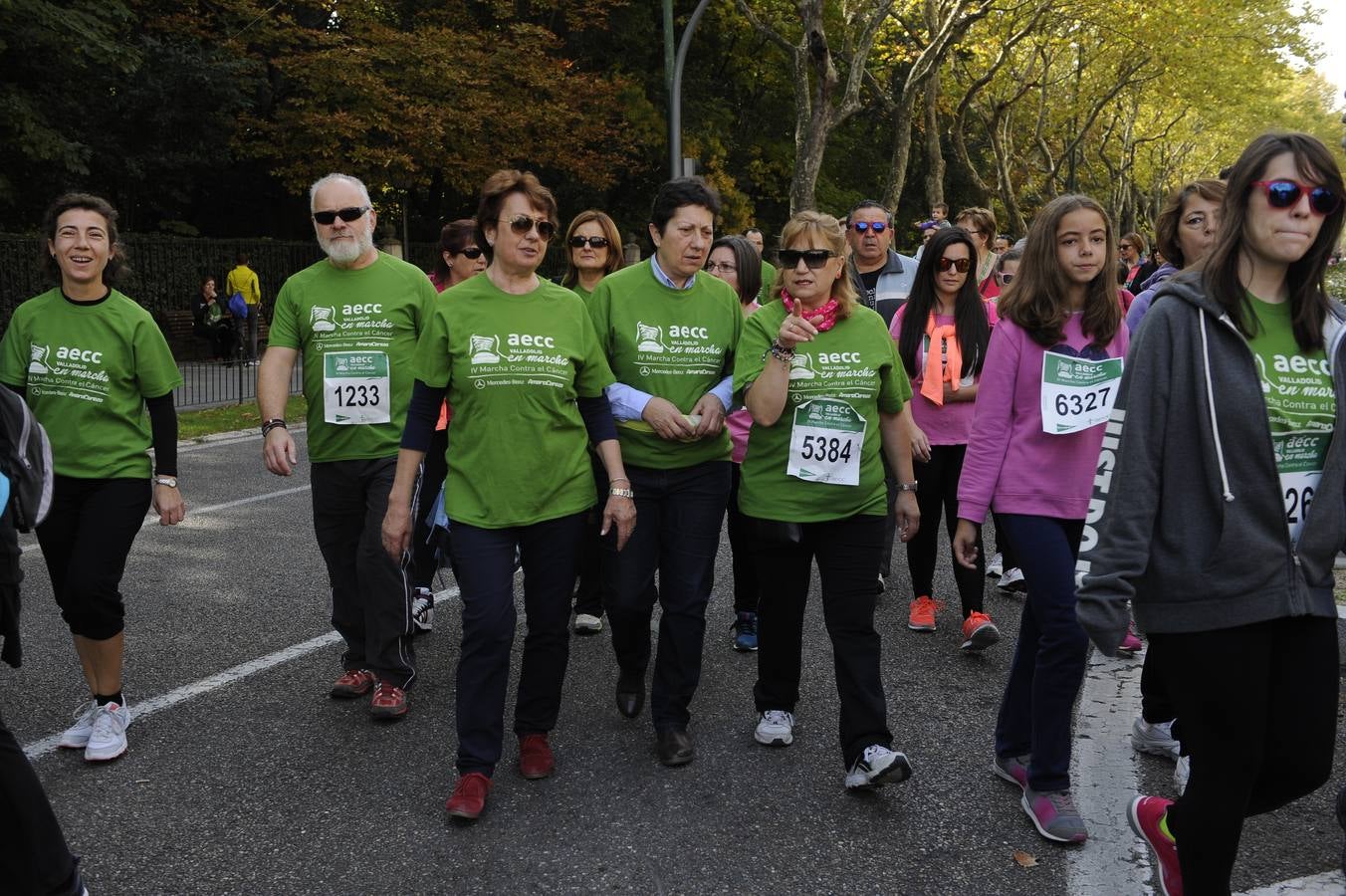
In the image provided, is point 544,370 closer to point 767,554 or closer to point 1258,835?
point 767,554

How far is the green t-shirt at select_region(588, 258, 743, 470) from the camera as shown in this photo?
456cm

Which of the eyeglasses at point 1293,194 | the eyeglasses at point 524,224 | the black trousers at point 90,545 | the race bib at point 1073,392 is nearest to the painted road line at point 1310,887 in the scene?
the race bib at point 1073,392

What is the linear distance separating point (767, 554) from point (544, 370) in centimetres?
98

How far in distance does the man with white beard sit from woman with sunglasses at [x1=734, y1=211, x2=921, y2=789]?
4.75 feet

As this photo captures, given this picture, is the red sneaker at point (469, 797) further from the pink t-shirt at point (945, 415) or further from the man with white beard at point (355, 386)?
the pink t-shirt at point (945, 415)

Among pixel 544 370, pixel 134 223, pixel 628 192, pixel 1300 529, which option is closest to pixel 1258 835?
pixel 1300 529

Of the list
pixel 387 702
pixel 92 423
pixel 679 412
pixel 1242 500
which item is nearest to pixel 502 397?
pixel 679 412

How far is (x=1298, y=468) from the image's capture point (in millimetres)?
2900

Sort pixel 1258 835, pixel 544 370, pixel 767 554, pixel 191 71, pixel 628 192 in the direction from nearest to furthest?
pixel 1258 835
pixel 544 370
pixel 767 554
pixel 191 71
pixel 628 192

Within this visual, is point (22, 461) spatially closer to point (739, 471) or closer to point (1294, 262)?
point (739, 471)

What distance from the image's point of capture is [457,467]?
418cm

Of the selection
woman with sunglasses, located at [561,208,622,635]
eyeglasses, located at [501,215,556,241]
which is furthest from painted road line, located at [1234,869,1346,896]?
woman with sunglasses, located at [561,208,622,635]

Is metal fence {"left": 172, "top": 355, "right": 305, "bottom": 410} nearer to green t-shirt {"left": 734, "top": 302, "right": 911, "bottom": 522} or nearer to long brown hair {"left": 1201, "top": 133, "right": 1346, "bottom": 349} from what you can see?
green t-shirt {"left": 734, "top": 302, "right": 911, "bottom": 522}

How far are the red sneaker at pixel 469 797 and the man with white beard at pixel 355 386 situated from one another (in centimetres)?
92
